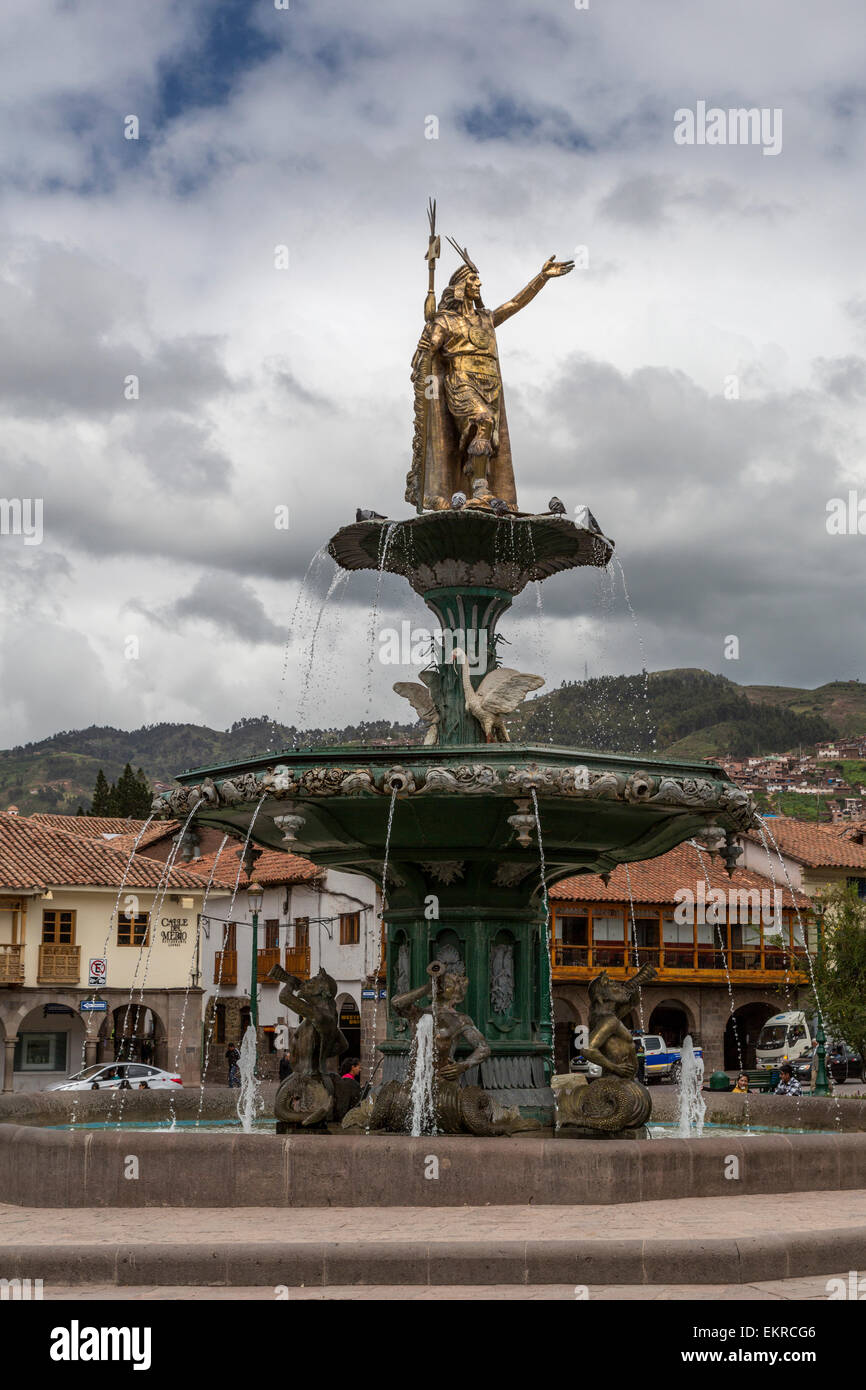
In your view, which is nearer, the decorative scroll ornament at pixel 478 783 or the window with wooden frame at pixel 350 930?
the decorative scroll ornament at pixel 478 783

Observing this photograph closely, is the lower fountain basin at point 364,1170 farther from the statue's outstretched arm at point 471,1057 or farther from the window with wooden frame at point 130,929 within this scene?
the window with wooden frame at point 130,929

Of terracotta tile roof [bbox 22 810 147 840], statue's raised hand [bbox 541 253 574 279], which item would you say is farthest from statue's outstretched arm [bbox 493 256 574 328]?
terracotta tile roof [bbox 22 810 147 840]

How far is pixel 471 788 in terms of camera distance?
12.9 metres

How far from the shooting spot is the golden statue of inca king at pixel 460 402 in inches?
635

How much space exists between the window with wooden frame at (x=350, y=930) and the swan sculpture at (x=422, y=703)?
36.6 m

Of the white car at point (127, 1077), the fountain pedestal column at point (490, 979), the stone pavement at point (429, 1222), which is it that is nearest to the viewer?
the stone pavement at point (429, 1222)

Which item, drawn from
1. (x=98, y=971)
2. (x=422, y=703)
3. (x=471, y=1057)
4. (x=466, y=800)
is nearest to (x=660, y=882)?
(x=98, y=971)

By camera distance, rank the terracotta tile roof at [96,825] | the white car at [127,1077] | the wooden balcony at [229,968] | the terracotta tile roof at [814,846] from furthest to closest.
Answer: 1. the terracotta tile roof at [96,825]
2. the terracotta tile roof at [814,846]
3. the wooden balcony at [229,968]
4. the white car at [127,1077]

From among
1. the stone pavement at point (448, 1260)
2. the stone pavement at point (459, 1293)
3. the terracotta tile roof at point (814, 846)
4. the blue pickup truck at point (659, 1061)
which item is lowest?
the blue pickup truck at point (659, 1061)

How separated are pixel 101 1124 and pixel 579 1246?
8537 mm

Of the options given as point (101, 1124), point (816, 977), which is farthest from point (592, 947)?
point (101, 1124)

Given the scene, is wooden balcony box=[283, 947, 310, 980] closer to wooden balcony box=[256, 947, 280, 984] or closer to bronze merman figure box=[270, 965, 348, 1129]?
wooden balcony box=[256, 947, 280, 984]

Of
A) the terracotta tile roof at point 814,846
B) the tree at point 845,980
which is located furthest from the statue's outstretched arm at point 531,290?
the terracotta tile roof at point 814,846

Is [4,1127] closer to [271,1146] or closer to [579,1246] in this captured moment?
[271,1146]
